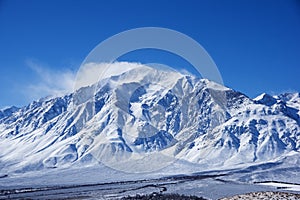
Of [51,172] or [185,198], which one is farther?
[51,172]

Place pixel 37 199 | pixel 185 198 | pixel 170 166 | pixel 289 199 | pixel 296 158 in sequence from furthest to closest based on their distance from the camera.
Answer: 1. pixel 170 166
2. pixel 296 158
3. pixel 37 199
4. pixel 185 198
5. pixel 289 199

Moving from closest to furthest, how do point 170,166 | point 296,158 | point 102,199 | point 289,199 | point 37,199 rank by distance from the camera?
point 289,199
point 102,199
point 37,199
point 296,158
point 170,166

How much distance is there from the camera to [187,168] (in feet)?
611

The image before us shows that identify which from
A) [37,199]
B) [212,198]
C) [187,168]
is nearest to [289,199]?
[212,198]

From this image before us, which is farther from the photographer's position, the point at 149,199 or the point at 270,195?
the point at 149,199

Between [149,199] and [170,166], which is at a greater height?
[170,166]

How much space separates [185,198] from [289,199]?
55.0 feet

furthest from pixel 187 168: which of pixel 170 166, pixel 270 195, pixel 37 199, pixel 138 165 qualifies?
pixel 270 195

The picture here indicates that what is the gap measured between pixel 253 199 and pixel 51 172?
167517mm

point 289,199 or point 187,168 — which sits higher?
Result: point 187,168

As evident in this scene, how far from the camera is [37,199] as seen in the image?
66.6 metres

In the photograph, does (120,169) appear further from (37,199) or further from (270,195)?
(270,195)

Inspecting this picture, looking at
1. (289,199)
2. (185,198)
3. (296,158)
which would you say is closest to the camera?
(289,199)

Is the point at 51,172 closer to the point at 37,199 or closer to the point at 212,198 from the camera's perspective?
the point at 37,199
